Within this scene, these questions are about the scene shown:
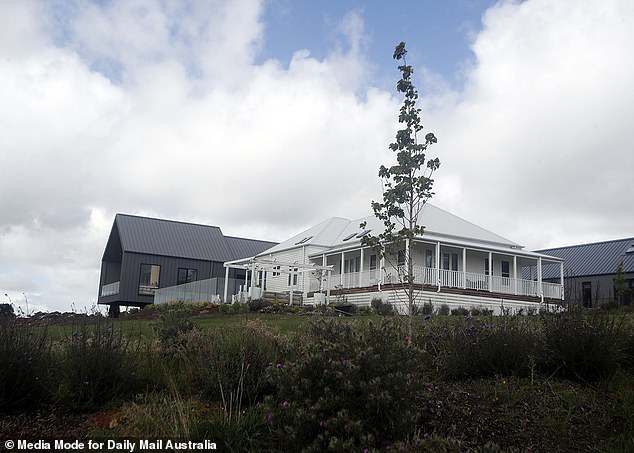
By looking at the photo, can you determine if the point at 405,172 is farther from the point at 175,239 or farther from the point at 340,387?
the point at 175,239

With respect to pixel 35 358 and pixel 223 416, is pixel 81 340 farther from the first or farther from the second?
pixel 223 416

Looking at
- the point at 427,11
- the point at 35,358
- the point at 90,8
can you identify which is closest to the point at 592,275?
the point at 427,11

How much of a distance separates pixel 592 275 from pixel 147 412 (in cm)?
3719

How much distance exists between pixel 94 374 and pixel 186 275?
34939mm

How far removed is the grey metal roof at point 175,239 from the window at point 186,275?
0.88 m

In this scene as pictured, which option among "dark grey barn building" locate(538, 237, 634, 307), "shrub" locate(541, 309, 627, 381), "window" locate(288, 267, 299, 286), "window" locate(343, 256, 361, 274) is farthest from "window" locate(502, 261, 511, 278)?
"shrub" locate(541, 309, 627, 381)

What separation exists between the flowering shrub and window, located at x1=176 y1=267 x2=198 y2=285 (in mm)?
35845

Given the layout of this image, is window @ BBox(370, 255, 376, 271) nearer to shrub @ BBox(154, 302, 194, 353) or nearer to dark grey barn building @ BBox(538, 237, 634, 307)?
dark grey barn building @ BBox(538, 237, 634, 307)

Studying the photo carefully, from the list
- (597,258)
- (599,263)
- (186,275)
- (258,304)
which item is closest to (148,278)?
(186,275)

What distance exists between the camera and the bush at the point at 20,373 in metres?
6.54

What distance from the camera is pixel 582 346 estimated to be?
680 centimetres

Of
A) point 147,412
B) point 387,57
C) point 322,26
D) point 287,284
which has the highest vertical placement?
point 322,26

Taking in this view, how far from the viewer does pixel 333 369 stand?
5.21 m

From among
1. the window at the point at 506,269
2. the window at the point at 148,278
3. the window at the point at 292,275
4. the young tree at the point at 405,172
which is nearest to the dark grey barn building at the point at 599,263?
the window at the point at 506,269
